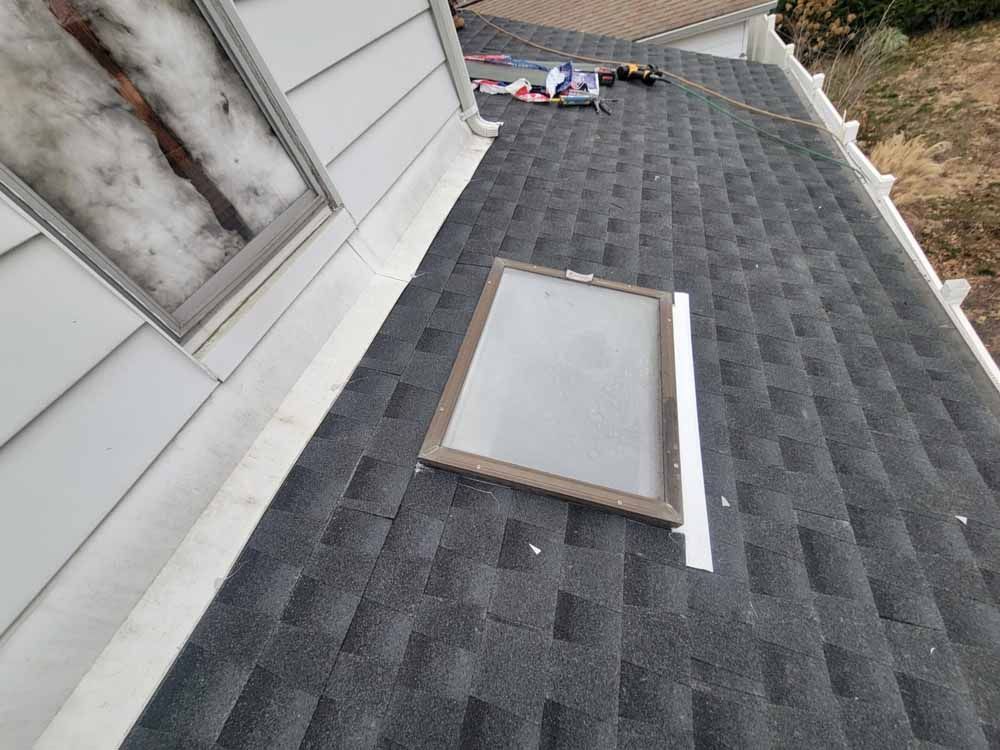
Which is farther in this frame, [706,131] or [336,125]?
A: [706,131]

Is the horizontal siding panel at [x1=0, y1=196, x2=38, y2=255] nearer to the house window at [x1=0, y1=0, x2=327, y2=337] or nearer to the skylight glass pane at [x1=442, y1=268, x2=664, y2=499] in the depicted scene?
the house window at [x1=0, y1=0, x2=327, y2=337]

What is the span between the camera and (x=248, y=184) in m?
1.53

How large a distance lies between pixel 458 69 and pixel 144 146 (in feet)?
7.52

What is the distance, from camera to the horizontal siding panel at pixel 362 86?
1.72 meters

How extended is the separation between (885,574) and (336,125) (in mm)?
2772

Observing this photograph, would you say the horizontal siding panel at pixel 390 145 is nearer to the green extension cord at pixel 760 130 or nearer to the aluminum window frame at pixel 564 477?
the aluminum window frame at pixel 564 477

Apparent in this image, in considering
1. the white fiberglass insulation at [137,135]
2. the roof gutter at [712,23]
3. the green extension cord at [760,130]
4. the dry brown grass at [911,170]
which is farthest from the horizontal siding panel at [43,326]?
the roof gutter at [712,23]

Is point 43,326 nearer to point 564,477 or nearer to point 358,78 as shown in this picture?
point 564,477

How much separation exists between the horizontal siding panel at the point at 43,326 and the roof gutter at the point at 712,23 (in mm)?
12006

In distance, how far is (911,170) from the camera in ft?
26.5

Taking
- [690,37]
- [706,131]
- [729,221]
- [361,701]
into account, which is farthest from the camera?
[690,37]

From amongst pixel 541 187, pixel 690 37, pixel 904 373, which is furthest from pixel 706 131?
pixel 690 37

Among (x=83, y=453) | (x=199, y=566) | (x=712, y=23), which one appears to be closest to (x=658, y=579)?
(x=199, y=566)

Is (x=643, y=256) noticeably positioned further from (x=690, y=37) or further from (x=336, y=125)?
(x=690, y=37)
